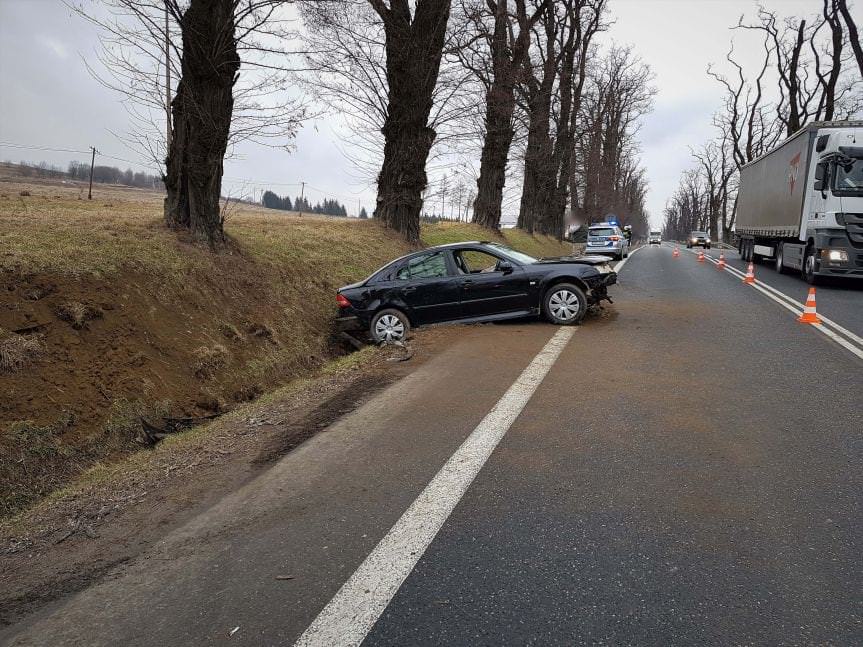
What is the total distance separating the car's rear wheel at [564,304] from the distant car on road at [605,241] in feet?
61.5

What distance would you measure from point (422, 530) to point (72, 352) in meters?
4.67

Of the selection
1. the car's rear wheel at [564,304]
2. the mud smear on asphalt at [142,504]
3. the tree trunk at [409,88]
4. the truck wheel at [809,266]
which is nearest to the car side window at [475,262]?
the car's rear wheel at [564,304]

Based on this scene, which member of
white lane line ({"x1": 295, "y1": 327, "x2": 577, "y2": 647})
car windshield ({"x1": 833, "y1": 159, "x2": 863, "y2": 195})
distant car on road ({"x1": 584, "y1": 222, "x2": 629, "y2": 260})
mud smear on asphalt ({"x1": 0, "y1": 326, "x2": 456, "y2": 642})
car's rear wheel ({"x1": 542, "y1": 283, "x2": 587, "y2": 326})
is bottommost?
mud smear on asphalt ({"x1": 0, "y1": 326, "x2": 456, "y2": 642})

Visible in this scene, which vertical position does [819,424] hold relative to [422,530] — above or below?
above

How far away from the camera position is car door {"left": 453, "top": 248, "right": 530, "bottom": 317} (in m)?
9.26

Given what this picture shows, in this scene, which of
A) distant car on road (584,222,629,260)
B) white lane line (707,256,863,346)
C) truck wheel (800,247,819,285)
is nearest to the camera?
white lane line (707,256,863,346)

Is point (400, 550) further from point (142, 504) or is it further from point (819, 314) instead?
point (819, 314)

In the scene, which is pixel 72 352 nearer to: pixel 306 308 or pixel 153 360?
pixel 153 360

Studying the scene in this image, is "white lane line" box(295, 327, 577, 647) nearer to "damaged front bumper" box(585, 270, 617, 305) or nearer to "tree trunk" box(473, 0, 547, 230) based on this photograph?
"damaged front bumper" box(585, 270, 617, 305)

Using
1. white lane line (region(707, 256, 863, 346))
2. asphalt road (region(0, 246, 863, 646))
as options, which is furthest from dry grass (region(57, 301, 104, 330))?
white lane line (region(707, 256, 863, 346))

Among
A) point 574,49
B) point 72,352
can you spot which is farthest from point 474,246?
point 574,49

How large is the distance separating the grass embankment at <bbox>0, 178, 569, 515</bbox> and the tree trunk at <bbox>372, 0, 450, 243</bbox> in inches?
238

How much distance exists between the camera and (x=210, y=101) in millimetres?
9617

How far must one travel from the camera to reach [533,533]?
305 cm
